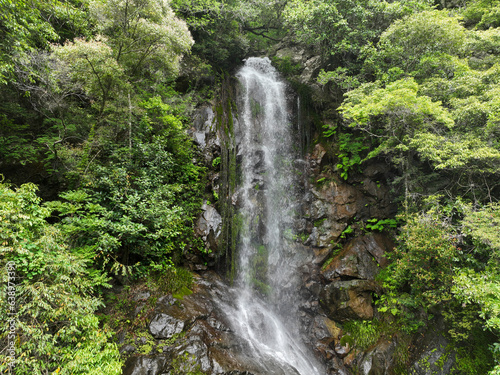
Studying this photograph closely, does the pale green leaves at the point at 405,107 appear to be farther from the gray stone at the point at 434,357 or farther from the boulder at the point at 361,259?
the gray stone at the point at 434,357

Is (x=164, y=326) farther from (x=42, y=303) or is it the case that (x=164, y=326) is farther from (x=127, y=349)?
(x=42, y=303)

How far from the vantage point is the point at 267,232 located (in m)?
11.8

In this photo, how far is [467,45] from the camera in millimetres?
8883

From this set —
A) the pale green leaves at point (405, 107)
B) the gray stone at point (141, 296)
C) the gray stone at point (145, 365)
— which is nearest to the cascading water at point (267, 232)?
the gray stone at point (145, 365)

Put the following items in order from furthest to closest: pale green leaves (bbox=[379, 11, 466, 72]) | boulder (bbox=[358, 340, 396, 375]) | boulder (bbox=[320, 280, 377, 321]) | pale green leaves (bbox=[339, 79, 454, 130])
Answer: boulder (bbox=[320, 280, 377, 321]), pale green leaves (bbox=[379, 11, 466, 72]), boulder (bbox=[358, 340, 396, 375]), pale green leaves (bbox=[339, 79, 454, 130])

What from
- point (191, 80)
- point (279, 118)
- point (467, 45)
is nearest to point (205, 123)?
point (191, 80)

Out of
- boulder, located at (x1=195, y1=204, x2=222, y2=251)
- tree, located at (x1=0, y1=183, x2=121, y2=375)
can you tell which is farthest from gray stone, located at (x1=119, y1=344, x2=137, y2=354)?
boulder, located at (x1=195, y1=204, x2=222, y2=251)

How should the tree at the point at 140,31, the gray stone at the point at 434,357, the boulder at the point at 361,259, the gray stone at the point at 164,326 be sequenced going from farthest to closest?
the boulder at the point at 361,259 < the tree at the point at 140,31 < the gray stone at the point at 434,357 < the gray stone at the point at 164,326

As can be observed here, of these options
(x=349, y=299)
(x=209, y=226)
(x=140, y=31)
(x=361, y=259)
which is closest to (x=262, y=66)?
(x=140, y=31)

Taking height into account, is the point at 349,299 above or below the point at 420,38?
below

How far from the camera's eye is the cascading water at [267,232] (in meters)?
8.38

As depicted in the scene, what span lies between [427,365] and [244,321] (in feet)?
18.3

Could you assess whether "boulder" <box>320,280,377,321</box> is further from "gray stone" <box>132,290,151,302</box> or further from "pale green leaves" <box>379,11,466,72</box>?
"pale green leaves" <box>379,11,466,72</box>

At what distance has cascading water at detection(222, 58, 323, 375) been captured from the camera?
27.5ft
